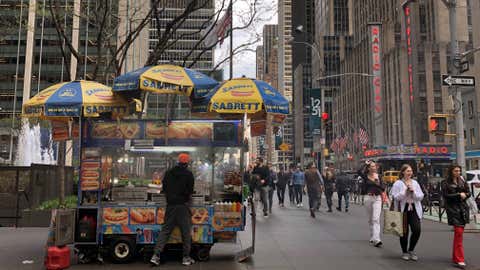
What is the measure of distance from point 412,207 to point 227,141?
12.4ft

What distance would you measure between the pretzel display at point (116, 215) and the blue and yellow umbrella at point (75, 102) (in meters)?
1.82

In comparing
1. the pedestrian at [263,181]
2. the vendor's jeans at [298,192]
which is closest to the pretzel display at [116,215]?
the pedestrian at [263,181]

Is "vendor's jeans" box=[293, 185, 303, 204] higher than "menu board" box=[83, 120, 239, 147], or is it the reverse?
"menu board" box=[83, 120, 239, 147]

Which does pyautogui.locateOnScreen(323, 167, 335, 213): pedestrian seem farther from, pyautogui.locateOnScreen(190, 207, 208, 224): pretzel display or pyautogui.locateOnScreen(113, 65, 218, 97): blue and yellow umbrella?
pyautogui.locateOnScreen(113, 65, 218, 97): blue and yellow umbrella

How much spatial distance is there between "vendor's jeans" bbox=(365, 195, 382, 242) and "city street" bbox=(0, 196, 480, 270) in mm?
321

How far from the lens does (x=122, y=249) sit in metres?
7.96

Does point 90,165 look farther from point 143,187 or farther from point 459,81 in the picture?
point 459,81

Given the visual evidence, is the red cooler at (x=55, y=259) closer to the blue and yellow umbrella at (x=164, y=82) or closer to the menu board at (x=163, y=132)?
the menu board at (x=163, y=132)

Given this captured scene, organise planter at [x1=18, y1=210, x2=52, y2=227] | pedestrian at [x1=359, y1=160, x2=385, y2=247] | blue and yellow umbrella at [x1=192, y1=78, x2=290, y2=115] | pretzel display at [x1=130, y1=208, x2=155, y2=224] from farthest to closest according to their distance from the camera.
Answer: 1. planter at [x1=18, y1=210, x2=52, y2=227]
2. pedestrian at [x1=359, y1=160, x2=385, y2=247]
3. pretzel display at [x1=130, y1=208, x2=155, y2=224]
4. blue and yellow umbrella at [x1=192, y1=78, x2=290, y2=115]

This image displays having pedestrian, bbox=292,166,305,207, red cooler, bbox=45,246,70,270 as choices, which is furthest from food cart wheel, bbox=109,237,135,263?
pedestrian, bbox=292,166,305,207

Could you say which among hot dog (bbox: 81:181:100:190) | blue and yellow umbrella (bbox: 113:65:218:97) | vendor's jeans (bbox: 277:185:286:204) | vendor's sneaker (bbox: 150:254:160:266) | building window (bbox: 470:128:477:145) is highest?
building window (bbox: 470:128:477:145)

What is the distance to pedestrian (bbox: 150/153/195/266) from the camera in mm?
7543

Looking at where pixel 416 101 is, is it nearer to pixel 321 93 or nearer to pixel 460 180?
pixel 321 93

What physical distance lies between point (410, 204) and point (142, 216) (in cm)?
513
